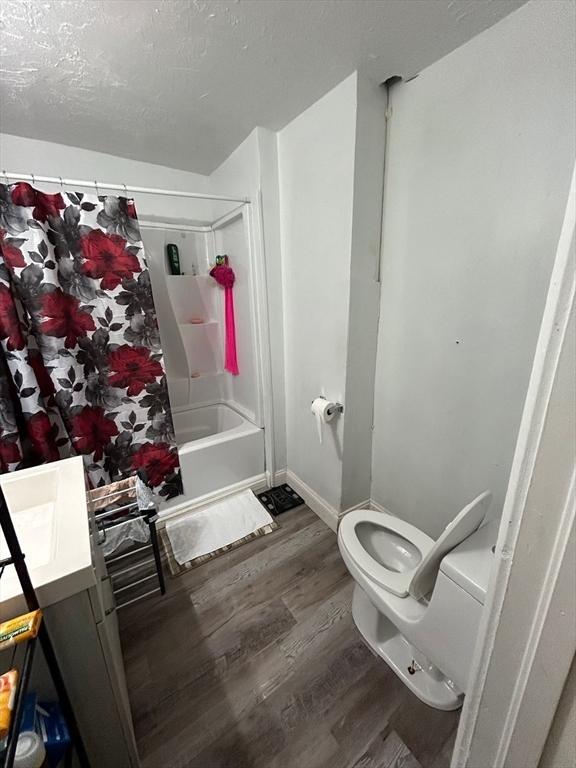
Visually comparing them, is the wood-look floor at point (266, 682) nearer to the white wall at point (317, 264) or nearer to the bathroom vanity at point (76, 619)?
the bathroom vanity at point (76, 619)

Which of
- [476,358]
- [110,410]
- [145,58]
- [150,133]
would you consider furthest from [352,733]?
[150,133]

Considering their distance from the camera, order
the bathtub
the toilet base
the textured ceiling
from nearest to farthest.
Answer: the textured ceiling < the toilet base < the bathtub

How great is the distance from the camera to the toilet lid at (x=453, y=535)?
822mm

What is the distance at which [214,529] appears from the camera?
179 centimetres

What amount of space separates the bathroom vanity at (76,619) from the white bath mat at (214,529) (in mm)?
788

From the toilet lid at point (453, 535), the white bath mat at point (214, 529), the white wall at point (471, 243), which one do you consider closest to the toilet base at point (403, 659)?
the toilet lid at point (453, 535)

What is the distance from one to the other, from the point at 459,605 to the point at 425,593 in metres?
0.22

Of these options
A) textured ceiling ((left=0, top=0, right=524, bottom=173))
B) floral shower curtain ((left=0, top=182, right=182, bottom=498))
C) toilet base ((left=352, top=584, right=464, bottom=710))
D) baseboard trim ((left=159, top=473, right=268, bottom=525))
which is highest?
textured ceiling ((left=0, top=0, right=524, bottom=173))

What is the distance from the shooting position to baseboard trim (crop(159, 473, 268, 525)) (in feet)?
6.08

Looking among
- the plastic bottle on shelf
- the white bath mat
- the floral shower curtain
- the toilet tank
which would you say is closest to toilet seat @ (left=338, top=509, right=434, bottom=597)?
the toilet tank

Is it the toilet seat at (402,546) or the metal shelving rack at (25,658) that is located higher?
→ the metal shelving rack at (25,658)

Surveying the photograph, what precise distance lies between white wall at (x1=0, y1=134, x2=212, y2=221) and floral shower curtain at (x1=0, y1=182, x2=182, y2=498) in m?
0.38

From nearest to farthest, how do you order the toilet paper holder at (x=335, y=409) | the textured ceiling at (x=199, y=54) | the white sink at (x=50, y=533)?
the white sink at (x=50, y=533), the textured ceiling at (x=199, y=54), the toilet paper holder at (x=335, y=409)

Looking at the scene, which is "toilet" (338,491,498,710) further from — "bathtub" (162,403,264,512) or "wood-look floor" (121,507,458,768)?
"bathtub" (162,403,264,512)
